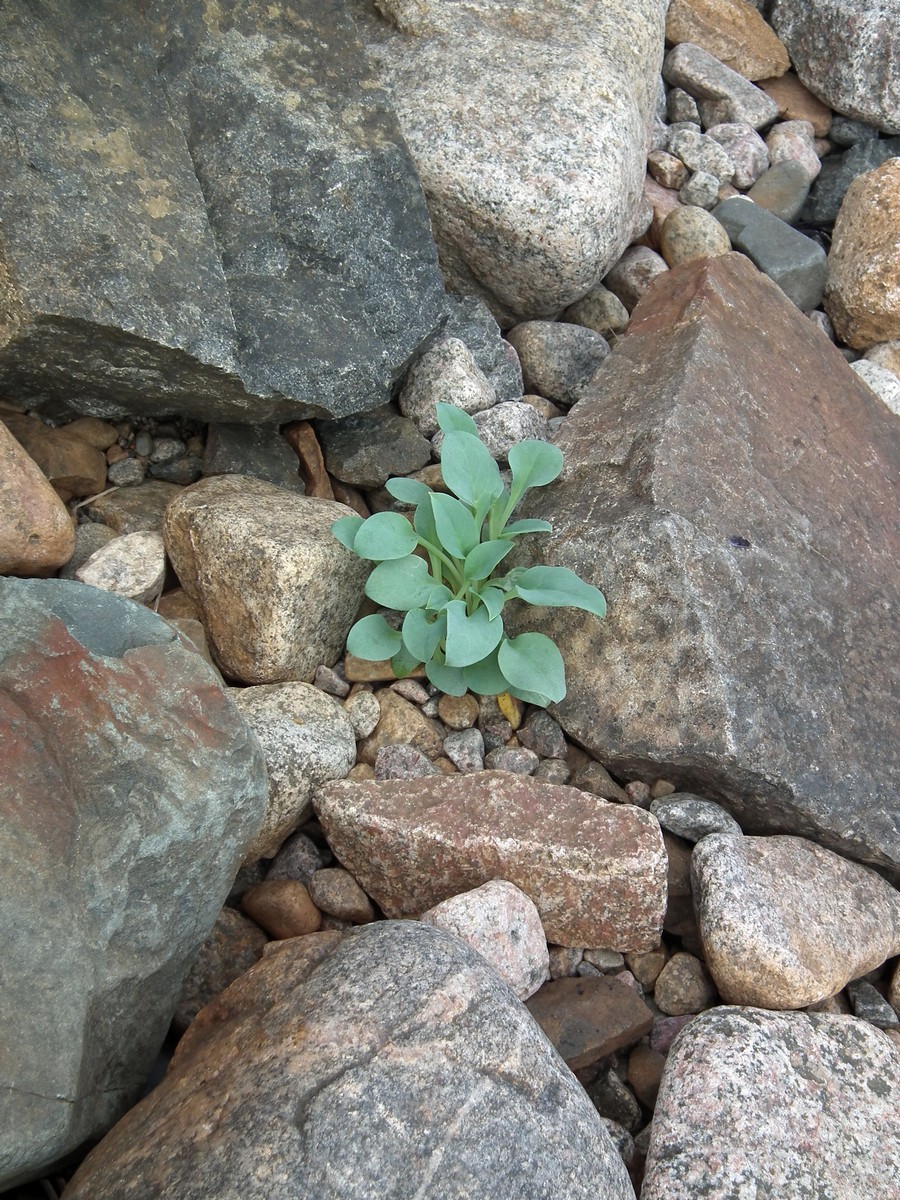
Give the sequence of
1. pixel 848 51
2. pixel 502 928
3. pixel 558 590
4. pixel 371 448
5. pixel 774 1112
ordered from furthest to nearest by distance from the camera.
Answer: pixel 848 51, pixel 371 448, pixel 558 590, pixel 502 928, pixel 774 1112

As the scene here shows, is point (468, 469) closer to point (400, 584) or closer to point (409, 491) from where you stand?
point (409, 491)

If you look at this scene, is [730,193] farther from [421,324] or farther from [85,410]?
[85,410]

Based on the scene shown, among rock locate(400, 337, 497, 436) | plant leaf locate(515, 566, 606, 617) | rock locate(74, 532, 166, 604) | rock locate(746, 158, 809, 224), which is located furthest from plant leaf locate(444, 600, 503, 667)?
rock locate(746, 158, 809, 224)

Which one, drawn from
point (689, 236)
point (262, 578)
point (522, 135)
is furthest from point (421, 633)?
point (689, 236)

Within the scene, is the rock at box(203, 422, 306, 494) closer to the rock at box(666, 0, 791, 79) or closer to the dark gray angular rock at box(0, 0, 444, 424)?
the dark gray angular rock at box(0, 0, 444, 424)

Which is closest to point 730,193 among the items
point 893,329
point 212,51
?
point 893,329

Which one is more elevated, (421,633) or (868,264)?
(868,264)

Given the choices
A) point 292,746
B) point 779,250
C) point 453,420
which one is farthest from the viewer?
point 779,250
